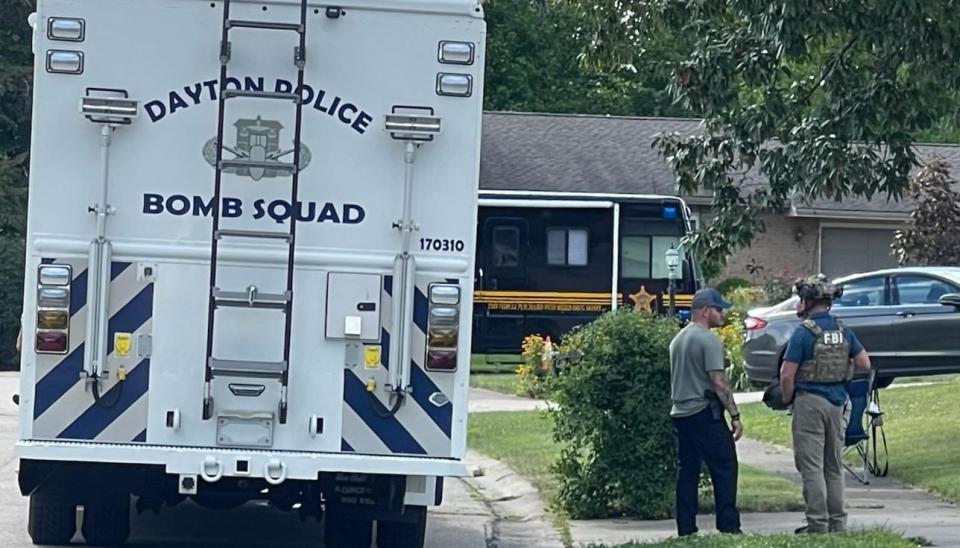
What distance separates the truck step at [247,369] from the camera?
27.6ft

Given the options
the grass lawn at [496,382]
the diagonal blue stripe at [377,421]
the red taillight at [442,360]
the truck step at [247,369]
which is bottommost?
the grass lawn at [496,382]

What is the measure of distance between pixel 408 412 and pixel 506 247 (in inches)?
732

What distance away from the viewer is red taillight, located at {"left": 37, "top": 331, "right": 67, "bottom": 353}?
8.38 m

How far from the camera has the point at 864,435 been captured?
43.0ft

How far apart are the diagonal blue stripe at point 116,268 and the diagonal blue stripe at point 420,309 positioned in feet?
5.18

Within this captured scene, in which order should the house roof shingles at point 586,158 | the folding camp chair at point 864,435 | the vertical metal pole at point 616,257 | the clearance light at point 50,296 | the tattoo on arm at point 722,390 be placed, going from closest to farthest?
1. the clearance light at point 50,296
2. the tattoo on arm at point 722,390
3. the folding camp chair at point 864,435
4. the vertical metal pole at point 616,257
5. the house roof shingles at point 586,158

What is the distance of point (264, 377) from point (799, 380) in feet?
12.4

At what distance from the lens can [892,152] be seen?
1367cm

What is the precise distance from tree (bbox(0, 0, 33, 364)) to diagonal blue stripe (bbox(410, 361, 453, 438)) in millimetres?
21789

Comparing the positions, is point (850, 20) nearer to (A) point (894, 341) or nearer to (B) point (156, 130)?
(B) point (156, 130)

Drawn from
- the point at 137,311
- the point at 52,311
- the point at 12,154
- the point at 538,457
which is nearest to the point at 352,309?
the point at 137,311

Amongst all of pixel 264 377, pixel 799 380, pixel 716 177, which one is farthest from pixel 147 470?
pixel 716 177

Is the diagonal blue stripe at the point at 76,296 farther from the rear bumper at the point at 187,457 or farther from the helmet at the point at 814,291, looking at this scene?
the helmet at the point at 814,291

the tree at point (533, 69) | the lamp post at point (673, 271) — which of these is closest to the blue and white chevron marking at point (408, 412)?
the lamp post at point (673, 271)
